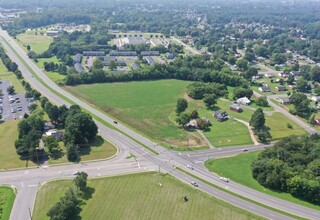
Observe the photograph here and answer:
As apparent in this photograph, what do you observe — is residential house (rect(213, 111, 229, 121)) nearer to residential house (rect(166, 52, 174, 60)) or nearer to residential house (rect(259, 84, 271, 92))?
residential house (rect(259, 84, 271, 92))

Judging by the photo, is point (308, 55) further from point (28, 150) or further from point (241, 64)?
point (28, 150)

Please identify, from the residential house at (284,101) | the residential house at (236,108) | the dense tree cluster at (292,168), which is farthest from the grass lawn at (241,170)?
the residential house at (284,101)

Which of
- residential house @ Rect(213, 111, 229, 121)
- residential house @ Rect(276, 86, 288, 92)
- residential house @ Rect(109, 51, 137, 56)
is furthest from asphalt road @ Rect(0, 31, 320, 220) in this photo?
residential house @ Rect(109, 51, 137, 56)

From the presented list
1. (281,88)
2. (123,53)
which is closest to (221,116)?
(281,88)

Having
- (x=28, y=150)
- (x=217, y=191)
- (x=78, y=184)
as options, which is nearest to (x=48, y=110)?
(x=28, y=150)

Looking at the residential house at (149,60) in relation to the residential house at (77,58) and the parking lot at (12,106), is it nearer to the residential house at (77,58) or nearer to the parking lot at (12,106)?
the residential house at (77,58)
